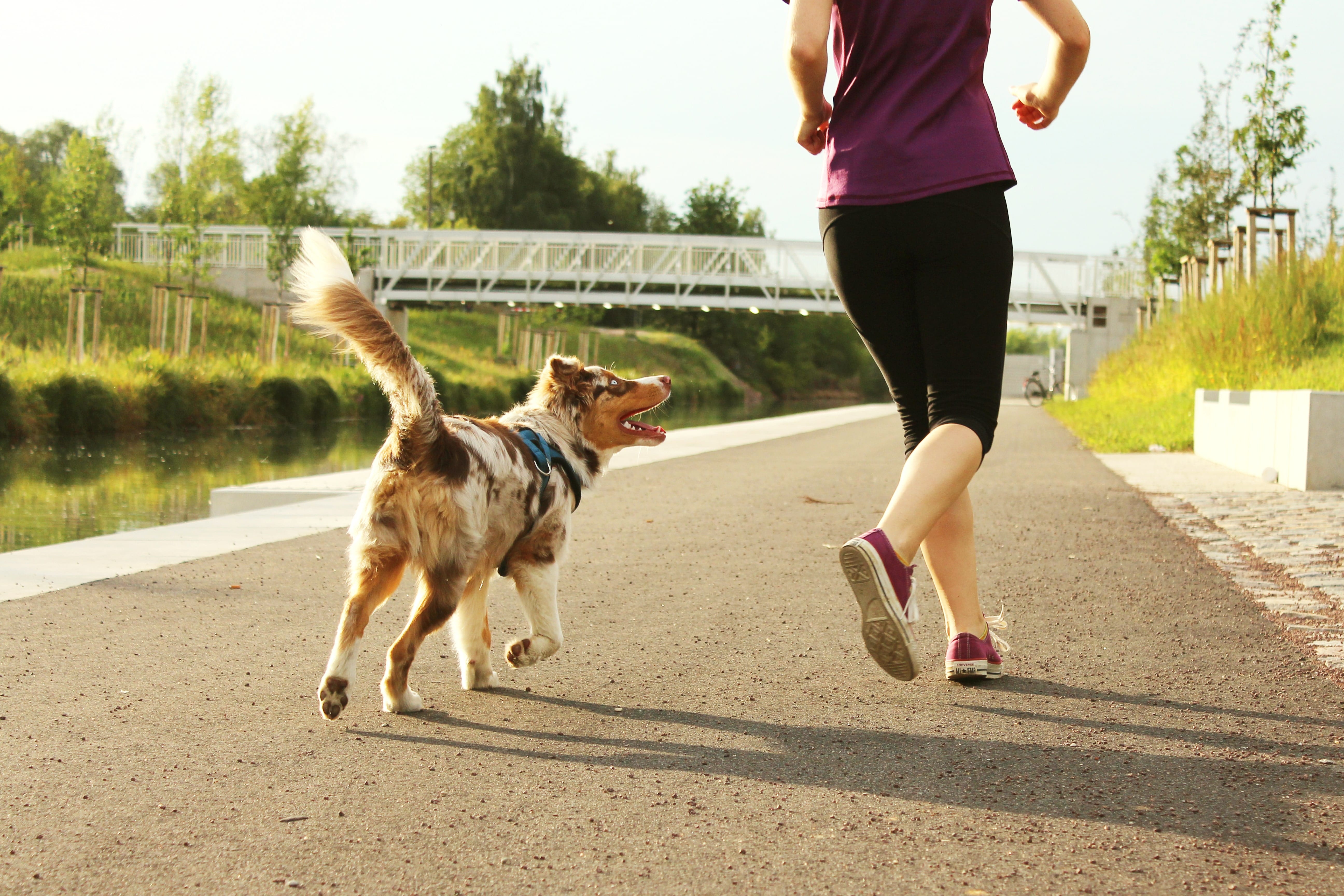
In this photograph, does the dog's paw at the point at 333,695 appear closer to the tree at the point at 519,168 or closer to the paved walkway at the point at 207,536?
the paved walkway at the point at 207,536

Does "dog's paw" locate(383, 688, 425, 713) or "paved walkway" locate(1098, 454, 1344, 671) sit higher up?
"paved walkway" locate(1098, 454, 1344, 671)

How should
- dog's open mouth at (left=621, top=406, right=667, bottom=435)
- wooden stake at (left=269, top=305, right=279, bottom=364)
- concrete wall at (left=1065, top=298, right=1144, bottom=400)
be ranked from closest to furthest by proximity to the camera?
dog's open mouth at (left=621, top=406, right=667, bottom=435) < wooden stake at (left=269, top=305, right=279, bottom=364) < concrete wall at (left=1065, top=298, right=1144, bottom=400)

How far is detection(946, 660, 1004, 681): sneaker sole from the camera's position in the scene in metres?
3.88

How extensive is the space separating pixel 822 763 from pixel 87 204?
37061mm

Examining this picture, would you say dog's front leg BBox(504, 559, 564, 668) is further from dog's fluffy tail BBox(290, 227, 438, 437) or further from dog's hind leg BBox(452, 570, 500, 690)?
dog's fluffy tail BBox(290, 227, 438, 437)

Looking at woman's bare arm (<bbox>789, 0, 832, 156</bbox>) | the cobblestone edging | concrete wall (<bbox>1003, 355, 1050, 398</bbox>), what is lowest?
the cobblestone edging

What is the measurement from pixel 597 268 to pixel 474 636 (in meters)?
69.0

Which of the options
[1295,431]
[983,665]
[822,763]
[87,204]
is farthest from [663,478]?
[87,204]

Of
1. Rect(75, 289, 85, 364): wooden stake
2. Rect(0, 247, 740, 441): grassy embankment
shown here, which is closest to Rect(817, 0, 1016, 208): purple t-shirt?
Rect(0, 247, 740, 441): grassy embankment

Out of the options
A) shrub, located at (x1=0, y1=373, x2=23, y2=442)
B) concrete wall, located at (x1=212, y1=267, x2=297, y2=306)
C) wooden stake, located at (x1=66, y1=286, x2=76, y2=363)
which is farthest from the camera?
concrete wall, located at (x1=212, y1=267, x2=297, y2=306)

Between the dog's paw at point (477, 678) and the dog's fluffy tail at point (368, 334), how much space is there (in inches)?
34.2

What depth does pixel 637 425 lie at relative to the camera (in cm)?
475

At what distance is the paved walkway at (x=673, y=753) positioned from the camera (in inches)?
93.7

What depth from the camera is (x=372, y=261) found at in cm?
6372
